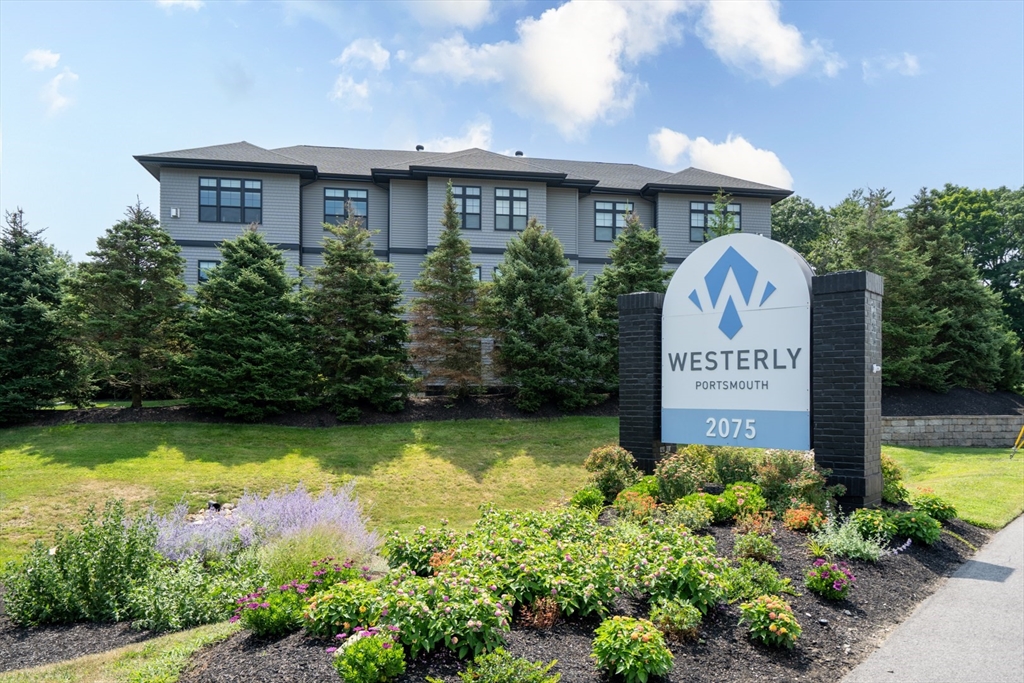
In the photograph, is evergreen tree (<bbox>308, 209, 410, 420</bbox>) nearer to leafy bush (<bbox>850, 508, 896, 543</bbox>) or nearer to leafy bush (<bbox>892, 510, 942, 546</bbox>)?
leafy bush (<bbox>850, 508, 896, 543</bbox>)

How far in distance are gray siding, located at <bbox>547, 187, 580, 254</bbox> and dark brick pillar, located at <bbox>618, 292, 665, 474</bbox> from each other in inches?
717

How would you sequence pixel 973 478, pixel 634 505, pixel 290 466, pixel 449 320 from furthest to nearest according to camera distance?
pixel 449 320 → pixel 290 466 → pixel 973 478 → pixel 634 505

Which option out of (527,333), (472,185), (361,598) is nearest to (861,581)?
(361,598)

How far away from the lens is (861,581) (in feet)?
19.9

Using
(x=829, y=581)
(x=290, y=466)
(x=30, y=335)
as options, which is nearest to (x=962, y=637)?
(x=829, y=581)

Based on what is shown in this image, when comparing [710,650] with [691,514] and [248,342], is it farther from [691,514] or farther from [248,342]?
[248,342]

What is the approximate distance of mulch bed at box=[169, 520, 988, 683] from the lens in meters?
3.91

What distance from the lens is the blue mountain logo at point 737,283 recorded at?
28.7ft

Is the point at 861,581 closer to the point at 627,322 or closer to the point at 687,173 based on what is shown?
the point at 627,322

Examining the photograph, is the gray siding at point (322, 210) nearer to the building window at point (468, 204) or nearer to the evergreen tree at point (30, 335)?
the building window at point (468, 204)

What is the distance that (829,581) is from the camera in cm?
551

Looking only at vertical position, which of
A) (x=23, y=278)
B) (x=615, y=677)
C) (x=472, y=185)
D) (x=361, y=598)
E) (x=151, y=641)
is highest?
(x=472, y=185)

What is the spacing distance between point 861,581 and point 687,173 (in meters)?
26.8

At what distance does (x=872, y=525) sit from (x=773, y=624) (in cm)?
323
